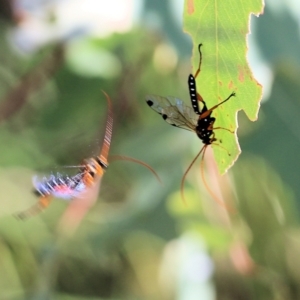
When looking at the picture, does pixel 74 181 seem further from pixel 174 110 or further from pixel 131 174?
pixel 131 174

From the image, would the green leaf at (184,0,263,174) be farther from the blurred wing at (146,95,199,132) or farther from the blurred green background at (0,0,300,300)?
the blurred green background at (0,0,300,300)

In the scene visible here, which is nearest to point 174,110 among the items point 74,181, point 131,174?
point 74,181

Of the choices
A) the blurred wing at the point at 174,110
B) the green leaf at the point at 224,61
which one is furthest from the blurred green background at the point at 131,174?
the green leaf at the point at 224,61

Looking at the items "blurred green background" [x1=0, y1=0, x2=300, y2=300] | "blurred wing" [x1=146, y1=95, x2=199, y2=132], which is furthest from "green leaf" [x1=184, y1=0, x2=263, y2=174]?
"blurred green background" [x1=0, y1=0, x2=300, y2=300]

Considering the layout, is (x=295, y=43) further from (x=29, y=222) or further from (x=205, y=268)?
(x=29, y=222)

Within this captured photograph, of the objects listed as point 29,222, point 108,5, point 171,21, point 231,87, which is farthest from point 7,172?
point 231,87
